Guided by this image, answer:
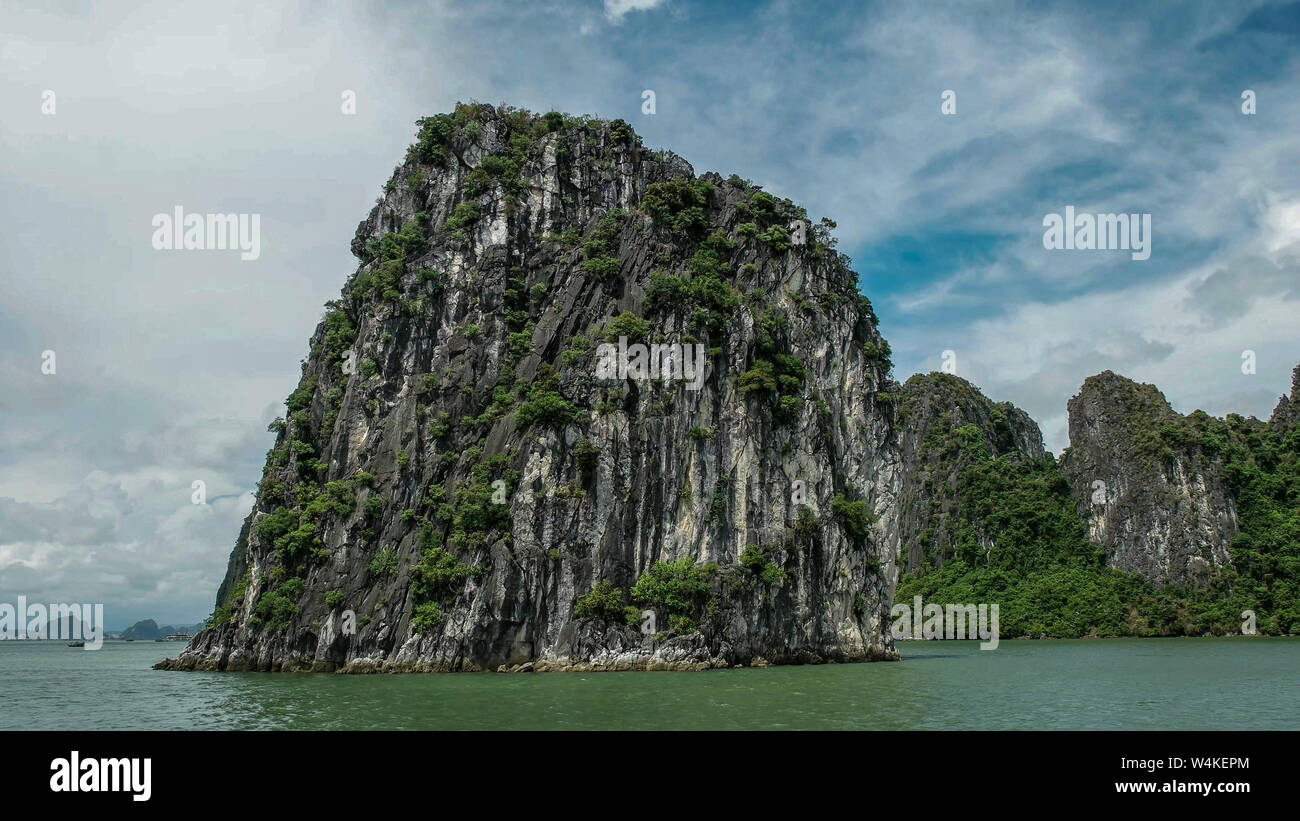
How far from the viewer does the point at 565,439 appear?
53.1 m

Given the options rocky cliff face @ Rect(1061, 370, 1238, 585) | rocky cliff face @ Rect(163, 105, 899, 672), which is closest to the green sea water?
rocky cliff face @ Rect(163, 105, 899, 672)

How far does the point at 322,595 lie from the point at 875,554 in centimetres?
3613

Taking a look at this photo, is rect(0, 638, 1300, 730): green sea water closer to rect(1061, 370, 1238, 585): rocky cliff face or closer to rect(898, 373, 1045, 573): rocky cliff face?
rect(1061, 370, 1238, 585): rocky cliff face

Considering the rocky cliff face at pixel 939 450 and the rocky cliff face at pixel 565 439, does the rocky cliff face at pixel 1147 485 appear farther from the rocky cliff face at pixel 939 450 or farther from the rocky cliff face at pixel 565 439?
the rocky cliff face at pixel 565 439

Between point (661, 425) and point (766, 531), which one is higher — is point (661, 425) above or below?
above

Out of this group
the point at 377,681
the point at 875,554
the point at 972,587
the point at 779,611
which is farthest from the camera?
the point at 972,587

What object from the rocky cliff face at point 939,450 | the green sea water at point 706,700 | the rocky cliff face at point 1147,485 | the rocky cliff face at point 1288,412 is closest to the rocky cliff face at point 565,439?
the green sea water at point 706,700

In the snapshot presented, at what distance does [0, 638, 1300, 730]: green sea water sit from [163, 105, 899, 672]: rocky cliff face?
4.72 m

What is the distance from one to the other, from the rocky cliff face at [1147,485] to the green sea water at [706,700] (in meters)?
68.5

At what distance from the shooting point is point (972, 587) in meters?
123

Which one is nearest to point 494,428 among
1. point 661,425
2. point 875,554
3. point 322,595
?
point 661,425

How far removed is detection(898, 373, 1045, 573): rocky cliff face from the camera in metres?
137

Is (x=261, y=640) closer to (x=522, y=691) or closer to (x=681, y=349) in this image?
(x=522, y=691)

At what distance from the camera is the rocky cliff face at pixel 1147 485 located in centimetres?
10956
